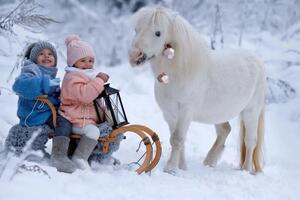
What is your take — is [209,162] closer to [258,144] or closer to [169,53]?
[258,144]

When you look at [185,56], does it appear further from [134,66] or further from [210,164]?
[210,164]

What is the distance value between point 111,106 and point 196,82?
93cm

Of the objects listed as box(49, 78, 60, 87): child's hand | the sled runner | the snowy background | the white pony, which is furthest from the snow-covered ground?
box(49, 78, 60, 87): child's hand

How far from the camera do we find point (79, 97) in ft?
11.2

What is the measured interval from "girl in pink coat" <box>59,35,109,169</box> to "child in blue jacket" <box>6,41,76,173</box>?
0.34ft

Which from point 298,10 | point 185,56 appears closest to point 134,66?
point 185,56

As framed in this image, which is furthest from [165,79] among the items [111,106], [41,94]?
[41,94]

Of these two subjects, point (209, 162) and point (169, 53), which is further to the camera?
point (209, 162)

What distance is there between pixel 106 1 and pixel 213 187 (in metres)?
12.6

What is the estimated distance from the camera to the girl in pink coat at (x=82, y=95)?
3400mm

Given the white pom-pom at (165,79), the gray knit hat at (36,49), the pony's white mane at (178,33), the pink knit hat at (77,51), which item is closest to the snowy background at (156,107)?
the pony's white mane at (178,33)

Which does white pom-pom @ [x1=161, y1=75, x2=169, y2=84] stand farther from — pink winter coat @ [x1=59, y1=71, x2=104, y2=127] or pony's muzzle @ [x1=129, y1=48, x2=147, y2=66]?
pink winter coat @ [x1=59, y1=71, x2=104, y2=127]

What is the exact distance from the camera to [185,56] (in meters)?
3.93

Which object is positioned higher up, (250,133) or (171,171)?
(250,133)
